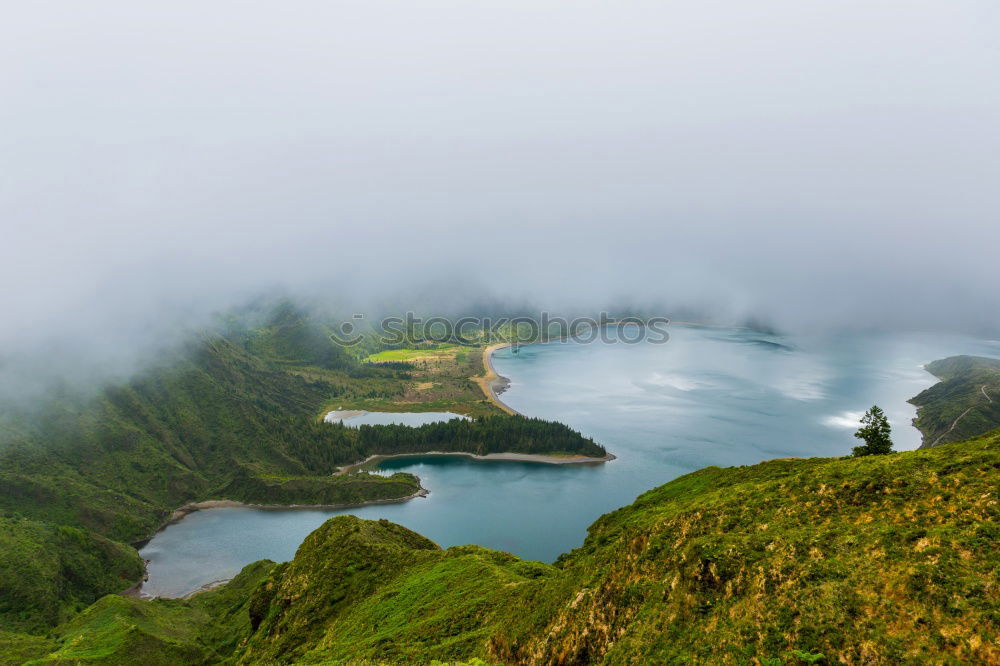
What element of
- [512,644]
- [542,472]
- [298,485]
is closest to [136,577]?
[298,485]

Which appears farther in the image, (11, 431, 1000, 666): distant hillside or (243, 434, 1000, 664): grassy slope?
(11, 431, 1000, 666): distant hillside

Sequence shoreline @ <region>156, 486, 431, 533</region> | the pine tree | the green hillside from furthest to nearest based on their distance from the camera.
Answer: shoreline @ <region>156, 486, 431, 533</region>, the green hillside, the pine tree

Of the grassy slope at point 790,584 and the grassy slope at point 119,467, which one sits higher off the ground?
the grassy slope at point 790,584

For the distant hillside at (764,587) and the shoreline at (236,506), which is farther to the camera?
the shoreline at (236,506)

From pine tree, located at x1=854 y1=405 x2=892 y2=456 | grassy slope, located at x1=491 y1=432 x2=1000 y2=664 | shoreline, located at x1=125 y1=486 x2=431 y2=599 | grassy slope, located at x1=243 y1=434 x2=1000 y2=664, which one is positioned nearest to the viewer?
grassy slope, located at x1=491 y1=432 x2=1000 y2=664

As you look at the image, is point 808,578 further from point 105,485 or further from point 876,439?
point 105,485

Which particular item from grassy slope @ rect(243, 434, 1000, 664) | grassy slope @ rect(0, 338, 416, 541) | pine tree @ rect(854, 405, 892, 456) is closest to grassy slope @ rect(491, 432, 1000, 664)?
grassy slope @ rect(243, 434, 1000, 664)

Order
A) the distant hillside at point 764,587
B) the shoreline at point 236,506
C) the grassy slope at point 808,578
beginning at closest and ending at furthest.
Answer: the grassy slope at point 808,578
the distant hillside at point 764,587
the shoreline at point 236,506

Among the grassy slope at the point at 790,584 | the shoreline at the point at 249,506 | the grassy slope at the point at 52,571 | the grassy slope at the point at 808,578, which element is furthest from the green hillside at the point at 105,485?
the grassy slope at the point at 808,578

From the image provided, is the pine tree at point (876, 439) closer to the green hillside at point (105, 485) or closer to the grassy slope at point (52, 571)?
the green hillside at point (105, 485)

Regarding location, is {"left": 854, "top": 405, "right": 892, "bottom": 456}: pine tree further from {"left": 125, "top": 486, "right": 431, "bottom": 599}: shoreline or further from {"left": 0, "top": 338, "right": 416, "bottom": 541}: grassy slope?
{"left": 0, "top": 338, "right": 416, "bottom": 541}: grassy slope
